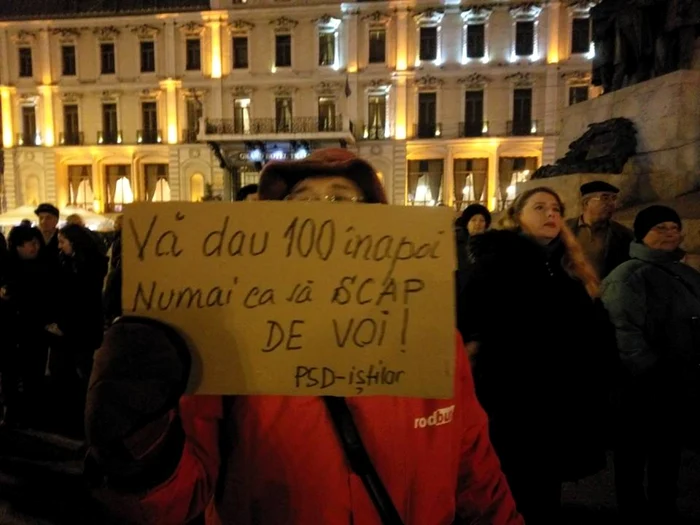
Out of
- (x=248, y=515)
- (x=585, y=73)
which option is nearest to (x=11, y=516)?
(x=248, y=515)

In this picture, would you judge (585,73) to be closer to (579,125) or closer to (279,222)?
(579,125)

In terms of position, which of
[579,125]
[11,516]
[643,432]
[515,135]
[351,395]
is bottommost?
[11,516]

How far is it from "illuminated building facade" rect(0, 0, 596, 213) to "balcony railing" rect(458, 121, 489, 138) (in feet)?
0.36

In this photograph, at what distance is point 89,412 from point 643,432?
299cm

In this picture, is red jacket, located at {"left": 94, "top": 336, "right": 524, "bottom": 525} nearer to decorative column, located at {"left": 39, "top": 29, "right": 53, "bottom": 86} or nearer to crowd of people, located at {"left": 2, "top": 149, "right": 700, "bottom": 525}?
crowd of people, located at {"left": 2, "top": 149, "right": 700, "bottom": 525}

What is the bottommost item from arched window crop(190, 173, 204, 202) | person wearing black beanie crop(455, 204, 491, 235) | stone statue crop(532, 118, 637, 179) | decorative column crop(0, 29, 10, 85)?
person wearing black beanie crop(455, 204, 491, 235)

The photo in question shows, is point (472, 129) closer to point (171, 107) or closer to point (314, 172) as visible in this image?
point (171, 107)

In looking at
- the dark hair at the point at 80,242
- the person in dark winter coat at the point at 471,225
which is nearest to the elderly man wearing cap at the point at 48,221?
the dark hair at the point at 80,242

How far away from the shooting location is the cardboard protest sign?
47.0 inches

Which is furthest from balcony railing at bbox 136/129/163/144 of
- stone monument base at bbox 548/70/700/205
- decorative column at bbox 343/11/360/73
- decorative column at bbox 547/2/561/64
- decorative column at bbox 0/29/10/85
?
stone monument base at bbox 548/70/700/205

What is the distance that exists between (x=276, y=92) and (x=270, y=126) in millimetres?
1985

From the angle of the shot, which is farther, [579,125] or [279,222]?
[579,125]

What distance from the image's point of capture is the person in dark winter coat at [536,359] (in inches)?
88.0

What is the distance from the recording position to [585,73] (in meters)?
29.4
